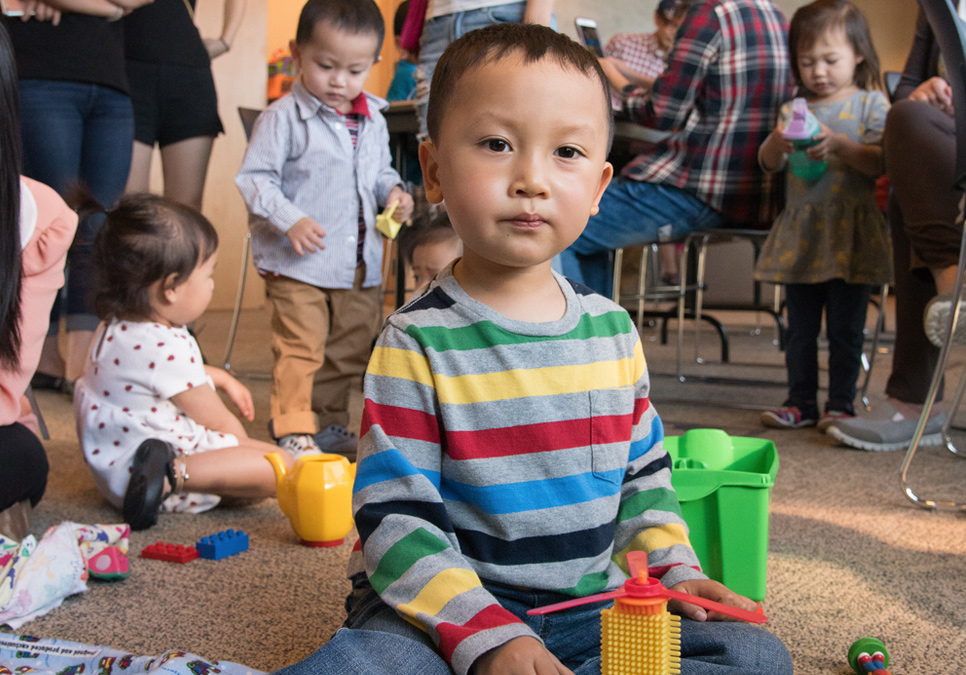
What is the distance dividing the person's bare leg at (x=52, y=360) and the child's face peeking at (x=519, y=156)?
6.78ft

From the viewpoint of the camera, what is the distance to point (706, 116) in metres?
2.16

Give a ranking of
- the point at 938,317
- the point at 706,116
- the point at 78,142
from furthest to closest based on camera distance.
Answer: the point at 706,116 < the point at 78,142 < the point at 938,317

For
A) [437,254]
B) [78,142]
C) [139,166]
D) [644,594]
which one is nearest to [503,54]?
[644,594]

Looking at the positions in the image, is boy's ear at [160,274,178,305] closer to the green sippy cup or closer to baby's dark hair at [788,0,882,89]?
the green sippy cup

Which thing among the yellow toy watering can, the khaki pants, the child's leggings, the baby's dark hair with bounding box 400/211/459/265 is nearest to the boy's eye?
the yellow toy watering can

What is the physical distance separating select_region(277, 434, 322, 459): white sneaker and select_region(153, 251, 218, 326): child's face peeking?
0.38 m

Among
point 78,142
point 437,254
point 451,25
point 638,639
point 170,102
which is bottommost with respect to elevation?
point 638,639

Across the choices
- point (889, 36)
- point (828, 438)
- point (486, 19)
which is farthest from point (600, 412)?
point (889, 36)

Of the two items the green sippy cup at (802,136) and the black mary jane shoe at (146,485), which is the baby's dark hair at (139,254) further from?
the green sippy cup at (802,136)

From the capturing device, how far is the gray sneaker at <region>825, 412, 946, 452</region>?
6.10ft

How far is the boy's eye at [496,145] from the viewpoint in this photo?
2.17 ft

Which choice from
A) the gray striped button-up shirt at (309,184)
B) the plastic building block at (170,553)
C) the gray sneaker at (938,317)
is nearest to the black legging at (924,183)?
the gray sneaker at (938,317)

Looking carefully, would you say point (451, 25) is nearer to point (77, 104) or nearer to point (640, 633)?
point (77, 104)

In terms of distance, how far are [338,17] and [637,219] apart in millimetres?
878
